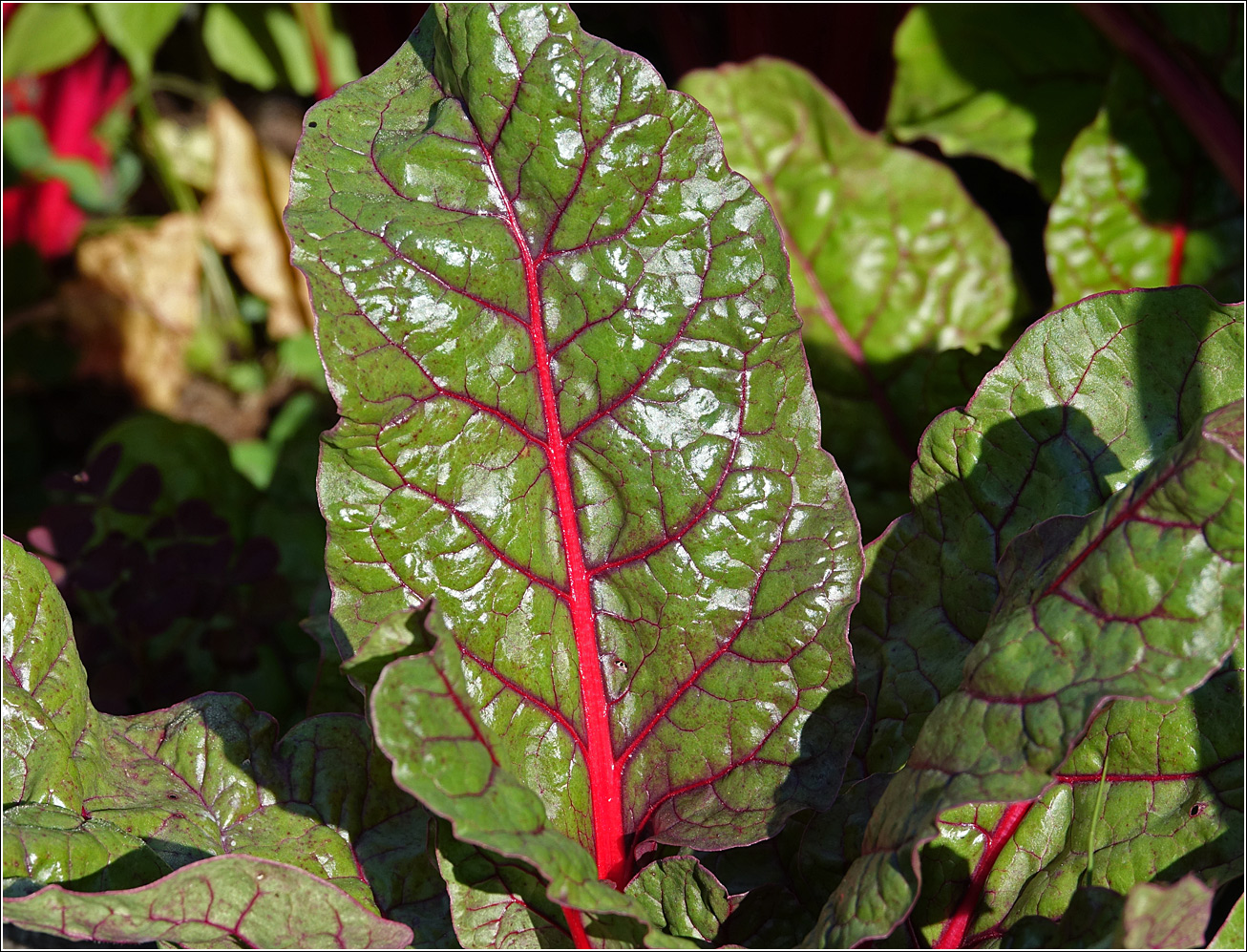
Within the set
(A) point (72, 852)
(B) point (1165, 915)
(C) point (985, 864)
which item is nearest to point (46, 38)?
(A) point (72, 852)

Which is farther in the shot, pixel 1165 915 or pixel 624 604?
pixel 624 604

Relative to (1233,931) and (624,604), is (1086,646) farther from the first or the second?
(624,604)

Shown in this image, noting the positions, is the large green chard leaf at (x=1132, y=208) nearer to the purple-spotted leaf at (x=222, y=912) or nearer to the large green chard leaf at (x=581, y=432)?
the large green chard leaf at (x=581, y=432)

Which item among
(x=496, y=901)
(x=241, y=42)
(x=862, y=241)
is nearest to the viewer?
(x=496, y=901)

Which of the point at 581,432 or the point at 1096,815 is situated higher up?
the point at 581,432

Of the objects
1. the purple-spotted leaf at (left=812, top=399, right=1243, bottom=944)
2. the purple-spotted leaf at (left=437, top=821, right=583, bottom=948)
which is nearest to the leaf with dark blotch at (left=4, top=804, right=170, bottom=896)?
the purple-spotted leaf at (left=437, top=821, right=583, bottom=948)

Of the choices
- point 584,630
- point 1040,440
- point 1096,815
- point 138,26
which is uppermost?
point 138,26

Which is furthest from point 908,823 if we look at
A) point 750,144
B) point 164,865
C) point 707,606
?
point 750,144

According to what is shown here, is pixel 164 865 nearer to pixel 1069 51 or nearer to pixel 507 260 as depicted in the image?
pixel 507 260

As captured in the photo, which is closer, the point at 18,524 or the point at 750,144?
the point at 750,144
